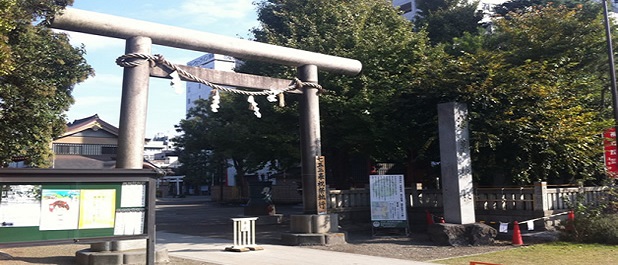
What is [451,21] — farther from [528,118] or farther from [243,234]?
[243,234]

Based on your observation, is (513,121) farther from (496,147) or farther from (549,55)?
(549,55)

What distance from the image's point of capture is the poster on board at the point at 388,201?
16.1 m

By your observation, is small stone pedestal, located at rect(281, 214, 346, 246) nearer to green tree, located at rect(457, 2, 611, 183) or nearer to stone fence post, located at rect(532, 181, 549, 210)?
green tree, located at rect(457, 2, 611, 183)

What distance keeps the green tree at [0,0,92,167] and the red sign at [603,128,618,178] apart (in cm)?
1688

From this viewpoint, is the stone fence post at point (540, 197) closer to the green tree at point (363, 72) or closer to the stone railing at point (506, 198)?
the stone railing at point (506, 198)

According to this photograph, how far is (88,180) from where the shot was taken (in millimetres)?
7844

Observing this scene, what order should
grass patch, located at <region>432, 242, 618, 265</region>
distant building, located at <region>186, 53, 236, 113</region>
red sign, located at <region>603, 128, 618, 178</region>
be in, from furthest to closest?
1. distant building, located at <region>186, 53, 236, 113</region>
2. red sign, located at <region>603, 128, 618, 178</region>
3. grass patch, located at <region>432, 242, 618, 265</region>

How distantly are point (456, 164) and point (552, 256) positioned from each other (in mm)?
3656

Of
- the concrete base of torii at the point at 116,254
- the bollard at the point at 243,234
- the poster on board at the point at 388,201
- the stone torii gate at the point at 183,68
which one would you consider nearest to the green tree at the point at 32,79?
the stone torii gate at the point at 183,68

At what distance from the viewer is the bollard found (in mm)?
12992

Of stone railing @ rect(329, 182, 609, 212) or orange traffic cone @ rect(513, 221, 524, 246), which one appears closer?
orange traffic cone @ rect(513, 221, 524, 246)

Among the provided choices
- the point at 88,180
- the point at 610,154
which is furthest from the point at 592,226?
the point at 88,180

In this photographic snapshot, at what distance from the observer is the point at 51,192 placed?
7.58 metres

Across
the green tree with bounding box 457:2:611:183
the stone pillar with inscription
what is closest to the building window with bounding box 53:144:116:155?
the green tree with bounding box 457:2:611:183
